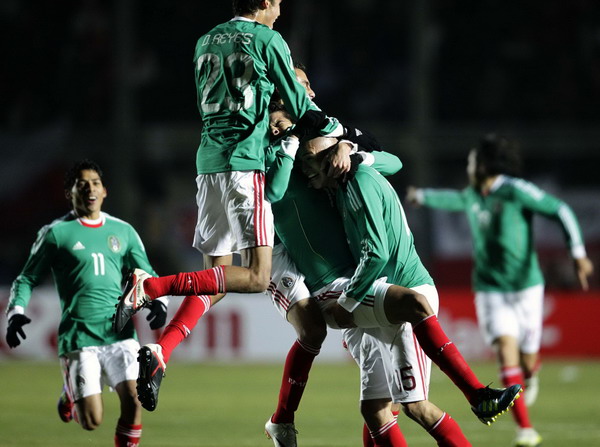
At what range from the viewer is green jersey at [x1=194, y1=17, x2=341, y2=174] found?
5.60m

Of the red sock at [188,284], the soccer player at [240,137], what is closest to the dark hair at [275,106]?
the soccer player at [240,137]

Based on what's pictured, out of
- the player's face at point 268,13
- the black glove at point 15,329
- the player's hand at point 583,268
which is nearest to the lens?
the player's face at point 268,13

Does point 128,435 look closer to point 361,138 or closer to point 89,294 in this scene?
point 89,294

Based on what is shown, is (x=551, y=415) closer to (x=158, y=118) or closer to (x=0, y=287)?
(x=0, y=287)

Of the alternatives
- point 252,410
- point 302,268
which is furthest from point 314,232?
point 252,410

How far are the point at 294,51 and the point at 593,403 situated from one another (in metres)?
10.8

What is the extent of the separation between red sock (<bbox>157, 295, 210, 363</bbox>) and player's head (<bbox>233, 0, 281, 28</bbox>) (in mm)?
1536

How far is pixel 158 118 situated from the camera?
20.1 m

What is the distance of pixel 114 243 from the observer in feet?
22.6

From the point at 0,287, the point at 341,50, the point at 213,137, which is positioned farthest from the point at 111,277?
the point at 341,50

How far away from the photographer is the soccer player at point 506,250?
855 cm

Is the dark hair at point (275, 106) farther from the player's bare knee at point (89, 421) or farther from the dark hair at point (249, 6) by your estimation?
the player's bare knee at point (89, 421)

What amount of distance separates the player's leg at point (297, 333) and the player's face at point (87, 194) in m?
1.53

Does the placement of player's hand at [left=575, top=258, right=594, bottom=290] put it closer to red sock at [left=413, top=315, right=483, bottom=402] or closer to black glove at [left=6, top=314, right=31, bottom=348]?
red sock at [left=413, top=315, right=483, bottom=402]
